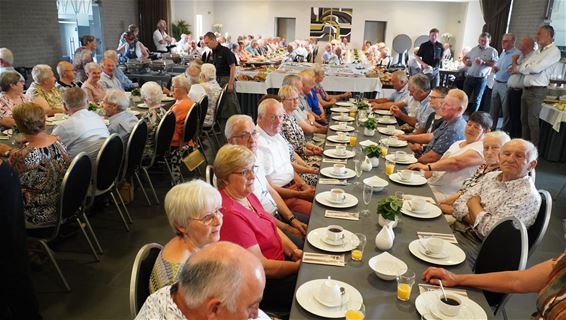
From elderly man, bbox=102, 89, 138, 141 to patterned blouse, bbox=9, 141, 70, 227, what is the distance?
121 cm

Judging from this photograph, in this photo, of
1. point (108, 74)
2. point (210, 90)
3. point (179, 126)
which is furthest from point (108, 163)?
point (108, 74)

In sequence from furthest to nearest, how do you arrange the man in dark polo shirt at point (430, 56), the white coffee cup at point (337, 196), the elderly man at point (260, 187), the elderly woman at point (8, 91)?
the man in dark polo shirt at point (430, 56) < the elderly woman at point (8, 91) < the elderly man at point (260, 187) < the white coffee cup at point (337, 196)

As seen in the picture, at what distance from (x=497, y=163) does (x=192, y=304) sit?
234 cm

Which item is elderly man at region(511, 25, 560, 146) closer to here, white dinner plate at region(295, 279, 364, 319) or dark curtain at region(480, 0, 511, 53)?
dark curtain at region(480, 0, 511, 53)

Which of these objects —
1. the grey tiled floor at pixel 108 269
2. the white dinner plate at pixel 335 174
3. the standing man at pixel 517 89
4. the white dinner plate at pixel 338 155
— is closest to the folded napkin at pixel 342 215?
the white dinner plate at pixel 335 174

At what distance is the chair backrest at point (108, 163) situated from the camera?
318cm

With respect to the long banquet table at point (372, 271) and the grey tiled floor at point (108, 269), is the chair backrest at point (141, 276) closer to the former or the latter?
the long banquet table at point (372, 271)

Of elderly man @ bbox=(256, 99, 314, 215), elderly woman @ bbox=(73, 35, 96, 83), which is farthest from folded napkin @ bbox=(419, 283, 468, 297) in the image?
elderly woman @ bbox=(73, 35, 96, 83)

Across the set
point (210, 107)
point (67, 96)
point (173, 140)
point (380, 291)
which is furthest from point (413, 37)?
point (380, 291)

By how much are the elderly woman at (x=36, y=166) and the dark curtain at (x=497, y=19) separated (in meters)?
11.2

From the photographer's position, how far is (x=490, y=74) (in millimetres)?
9133

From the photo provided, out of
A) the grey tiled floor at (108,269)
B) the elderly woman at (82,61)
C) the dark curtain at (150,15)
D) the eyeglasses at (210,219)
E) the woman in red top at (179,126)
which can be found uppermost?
the dark curtain at (150,15)

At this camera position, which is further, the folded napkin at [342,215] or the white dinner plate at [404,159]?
the white dinner plate at [404,159]

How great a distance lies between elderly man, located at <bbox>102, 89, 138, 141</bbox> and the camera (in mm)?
4016
